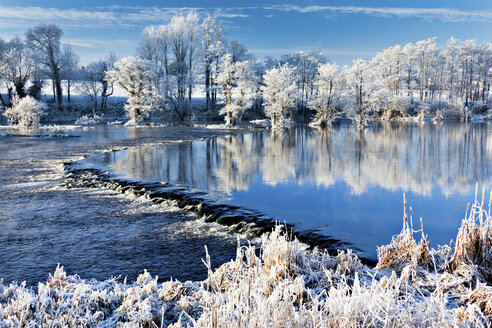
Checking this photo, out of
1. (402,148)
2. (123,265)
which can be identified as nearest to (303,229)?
→ (123,265)

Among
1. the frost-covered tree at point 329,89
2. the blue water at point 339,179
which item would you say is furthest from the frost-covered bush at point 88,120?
the frost-covered tree at point 329,89

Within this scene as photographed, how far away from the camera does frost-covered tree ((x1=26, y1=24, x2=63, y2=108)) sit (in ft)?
172

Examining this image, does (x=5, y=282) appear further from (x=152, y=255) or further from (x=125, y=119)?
(x=125, y=119)

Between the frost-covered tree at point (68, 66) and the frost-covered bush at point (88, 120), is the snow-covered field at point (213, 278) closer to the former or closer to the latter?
the frost-covered bush at point (88, 120)

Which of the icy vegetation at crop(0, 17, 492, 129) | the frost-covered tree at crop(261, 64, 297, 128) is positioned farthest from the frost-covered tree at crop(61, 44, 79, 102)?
the frost-covered tree at crop(261, 64, 297, 128)

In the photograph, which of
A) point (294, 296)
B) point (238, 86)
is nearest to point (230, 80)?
point (238, 86)

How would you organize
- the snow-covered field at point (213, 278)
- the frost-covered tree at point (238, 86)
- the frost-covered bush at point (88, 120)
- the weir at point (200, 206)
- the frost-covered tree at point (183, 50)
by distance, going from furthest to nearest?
the frost-covered tree at point (183, 50), the frost-covered bush at point (88, 120), the frost-covered tree at point (238, 86), the weir at point (200, 206), the snow-covered field at point (213, 278)

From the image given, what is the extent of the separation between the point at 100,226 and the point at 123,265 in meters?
2.44

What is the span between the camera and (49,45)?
52969 mm

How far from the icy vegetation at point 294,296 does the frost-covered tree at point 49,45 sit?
179ft

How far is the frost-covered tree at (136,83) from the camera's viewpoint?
43438mm

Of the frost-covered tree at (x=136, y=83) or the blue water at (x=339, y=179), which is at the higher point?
the frost-covered tree at (x=136, y=83)

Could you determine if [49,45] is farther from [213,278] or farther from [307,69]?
[213,278]

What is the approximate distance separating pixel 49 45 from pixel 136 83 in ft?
61.2
